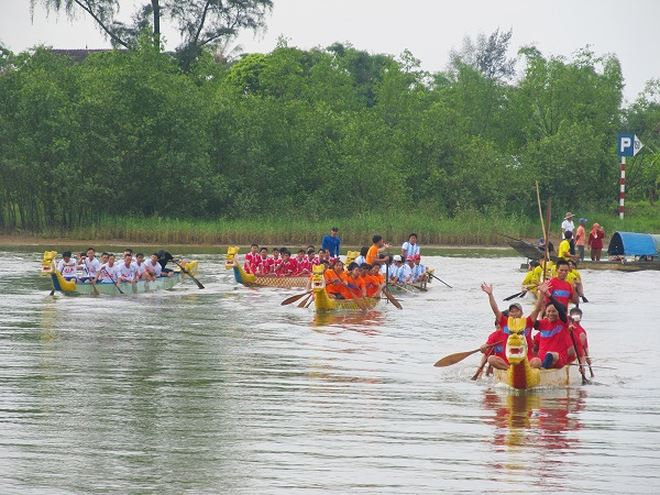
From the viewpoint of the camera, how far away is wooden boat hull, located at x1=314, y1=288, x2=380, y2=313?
2606cm

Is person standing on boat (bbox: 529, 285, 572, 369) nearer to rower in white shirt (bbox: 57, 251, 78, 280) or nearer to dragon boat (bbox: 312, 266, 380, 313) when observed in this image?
dragon boat (bbox: 312, 266, 380, 313)

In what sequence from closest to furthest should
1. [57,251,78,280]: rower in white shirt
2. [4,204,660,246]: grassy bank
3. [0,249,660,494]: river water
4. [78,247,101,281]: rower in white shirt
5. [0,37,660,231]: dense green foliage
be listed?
[0,249,660,494]: river water → [78,247,101,281]: rower in white shirt → [57,251,78,280]: rower in white shirt → [4,204,660,246]: grassy bank → [0,37,660,231]: dense green foliage

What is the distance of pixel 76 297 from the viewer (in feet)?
96.3

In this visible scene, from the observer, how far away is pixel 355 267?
2720cm

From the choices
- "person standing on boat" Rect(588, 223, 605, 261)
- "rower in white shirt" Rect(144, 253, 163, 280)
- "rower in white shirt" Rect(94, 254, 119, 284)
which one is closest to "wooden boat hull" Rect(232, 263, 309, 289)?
"rower in white shirt" Rect(144, 253, 163, 280)

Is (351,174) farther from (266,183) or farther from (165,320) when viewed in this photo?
(165,320)

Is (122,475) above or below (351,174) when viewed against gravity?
below

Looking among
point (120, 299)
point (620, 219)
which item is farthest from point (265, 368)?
point (620, 219)

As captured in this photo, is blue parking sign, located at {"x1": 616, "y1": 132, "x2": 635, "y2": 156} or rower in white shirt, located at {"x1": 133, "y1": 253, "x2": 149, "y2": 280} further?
blue parking sign, located at {"x1": 616, "y1": 132, "x2": 635, "y2": 156}

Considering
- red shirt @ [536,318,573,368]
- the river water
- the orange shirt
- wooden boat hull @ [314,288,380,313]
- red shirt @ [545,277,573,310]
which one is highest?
the orange shirt

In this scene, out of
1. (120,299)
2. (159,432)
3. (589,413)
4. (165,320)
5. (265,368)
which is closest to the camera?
(159,432)

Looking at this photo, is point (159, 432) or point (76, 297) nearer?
point (159, 432)

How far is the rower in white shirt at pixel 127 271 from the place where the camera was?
29.7 metres

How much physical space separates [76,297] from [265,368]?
39.1ft
